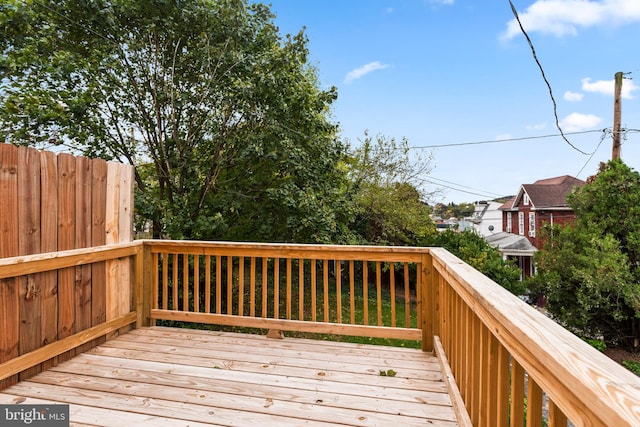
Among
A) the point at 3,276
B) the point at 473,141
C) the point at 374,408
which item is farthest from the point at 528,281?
the point at 3,276

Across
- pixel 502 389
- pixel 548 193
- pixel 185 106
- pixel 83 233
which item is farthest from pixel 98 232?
pixel 548 193

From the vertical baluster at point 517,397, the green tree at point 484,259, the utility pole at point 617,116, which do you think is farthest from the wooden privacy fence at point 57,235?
the utility pole at point 617,116

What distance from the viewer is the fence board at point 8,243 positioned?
6.97 feet

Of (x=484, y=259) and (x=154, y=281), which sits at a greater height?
(x=154, y=281)

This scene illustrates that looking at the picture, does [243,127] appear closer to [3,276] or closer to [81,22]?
[81,22]

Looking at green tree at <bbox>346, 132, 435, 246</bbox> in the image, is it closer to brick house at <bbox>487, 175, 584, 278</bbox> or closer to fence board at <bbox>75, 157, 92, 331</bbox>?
fence board at <bbox>75, 157, 92, 331</bbox>

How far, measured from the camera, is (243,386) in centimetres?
215

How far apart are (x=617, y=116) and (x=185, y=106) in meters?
10.5

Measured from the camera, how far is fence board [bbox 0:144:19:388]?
2.12 meters

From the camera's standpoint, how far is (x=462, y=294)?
1660 millimetres

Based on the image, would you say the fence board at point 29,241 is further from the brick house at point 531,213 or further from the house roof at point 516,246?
the house roof at point 516,246

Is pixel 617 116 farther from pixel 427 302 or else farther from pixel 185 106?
pixel 185 106

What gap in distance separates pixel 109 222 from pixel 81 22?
4029mm

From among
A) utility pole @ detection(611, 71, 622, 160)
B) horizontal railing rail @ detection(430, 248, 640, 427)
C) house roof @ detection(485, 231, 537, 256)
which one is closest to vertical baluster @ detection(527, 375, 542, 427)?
horizontal railing rail @ detection(430, 248, 640, 427)
